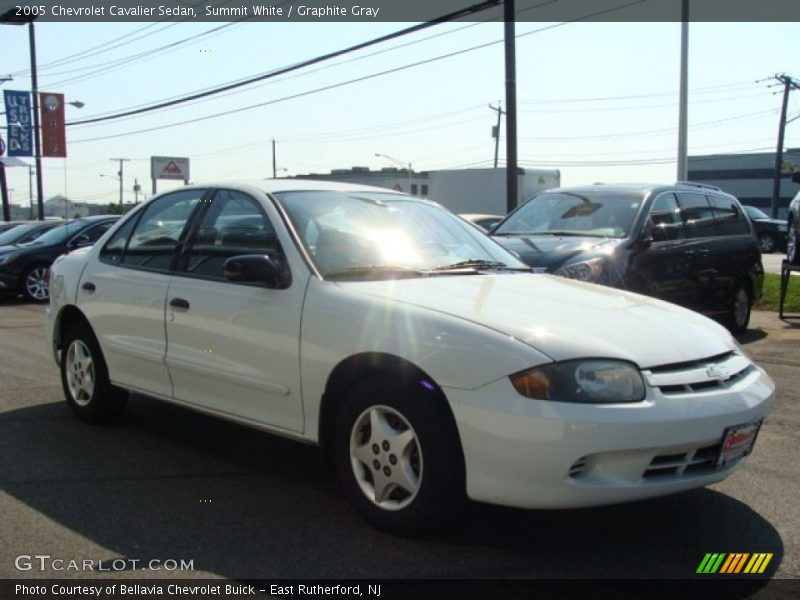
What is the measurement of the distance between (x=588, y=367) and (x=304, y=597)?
1.38 metres

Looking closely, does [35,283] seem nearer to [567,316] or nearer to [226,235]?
[226,235]

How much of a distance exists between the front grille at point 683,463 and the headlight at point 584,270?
364 cm

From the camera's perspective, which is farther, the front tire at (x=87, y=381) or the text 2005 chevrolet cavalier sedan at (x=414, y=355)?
the front tire at (x=87, y=381)

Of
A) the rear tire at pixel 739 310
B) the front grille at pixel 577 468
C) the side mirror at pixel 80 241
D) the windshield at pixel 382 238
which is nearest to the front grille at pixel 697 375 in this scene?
the front grille at pixel 577 468

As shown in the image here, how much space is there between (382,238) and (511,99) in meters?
→ 11.2

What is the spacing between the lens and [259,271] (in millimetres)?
4039

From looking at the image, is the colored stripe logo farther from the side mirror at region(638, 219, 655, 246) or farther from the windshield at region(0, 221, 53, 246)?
the windshield at region(0, 221, 53, 246)

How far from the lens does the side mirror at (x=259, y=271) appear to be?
404 cm

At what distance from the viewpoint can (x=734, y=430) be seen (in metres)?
3.43

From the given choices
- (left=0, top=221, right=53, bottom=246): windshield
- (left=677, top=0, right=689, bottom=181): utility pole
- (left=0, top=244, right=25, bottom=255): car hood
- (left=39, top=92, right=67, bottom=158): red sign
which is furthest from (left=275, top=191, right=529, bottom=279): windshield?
(left=39, top=92, right=67, bottom=158): red sign

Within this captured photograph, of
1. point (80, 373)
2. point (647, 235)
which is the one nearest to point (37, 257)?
point (80, 373)

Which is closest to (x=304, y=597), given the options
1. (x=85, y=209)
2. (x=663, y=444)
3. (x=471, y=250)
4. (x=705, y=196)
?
(x=663, y=444)

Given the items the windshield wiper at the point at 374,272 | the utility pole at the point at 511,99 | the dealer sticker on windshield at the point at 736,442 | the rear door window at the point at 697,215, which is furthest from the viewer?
the utility pole at the point at 511,99

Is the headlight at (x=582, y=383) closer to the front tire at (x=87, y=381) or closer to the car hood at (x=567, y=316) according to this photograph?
the car hood at (x=567, y=316)
